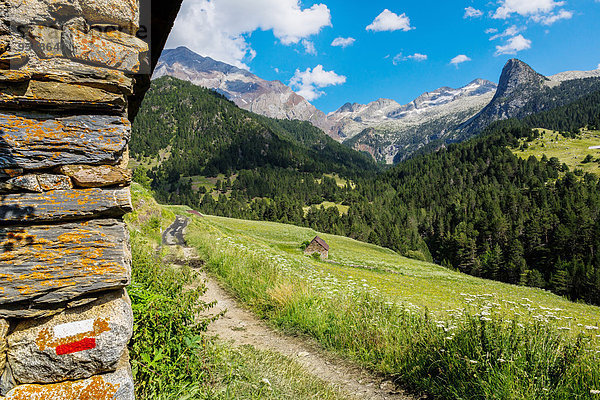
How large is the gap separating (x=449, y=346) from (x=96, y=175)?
19.9ft

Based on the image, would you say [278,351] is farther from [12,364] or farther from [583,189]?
[583,189]

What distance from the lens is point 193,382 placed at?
4.47 metres

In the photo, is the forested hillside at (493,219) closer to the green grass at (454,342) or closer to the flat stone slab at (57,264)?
the green grass at (454,342)

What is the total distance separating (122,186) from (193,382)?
3.07 m

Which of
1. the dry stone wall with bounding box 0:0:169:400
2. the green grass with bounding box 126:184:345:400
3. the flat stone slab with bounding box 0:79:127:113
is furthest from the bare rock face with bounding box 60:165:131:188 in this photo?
the green grass with bounding box 126:184:345:400

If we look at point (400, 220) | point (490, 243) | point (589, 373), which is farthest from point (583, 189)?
point (589, 373)

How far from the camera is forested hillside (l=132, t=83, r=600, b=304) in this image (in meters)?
96.9

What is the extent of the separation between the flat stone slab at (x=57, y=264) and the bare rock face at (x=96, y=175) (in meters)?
0.43

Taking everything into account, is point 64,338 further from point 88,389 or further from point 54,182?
point 54,182

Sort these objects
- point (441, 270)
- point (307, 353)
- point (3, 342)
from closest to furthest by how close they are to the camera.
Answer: point (3, 342) → point (307, 353) → point (441, 270)

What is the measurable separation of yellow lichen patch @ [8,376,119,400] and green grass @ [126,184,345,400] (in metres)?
0.84

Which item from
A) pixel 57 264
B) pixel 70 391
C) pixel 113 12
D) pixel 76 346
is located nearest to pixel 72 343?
pixel 76 346

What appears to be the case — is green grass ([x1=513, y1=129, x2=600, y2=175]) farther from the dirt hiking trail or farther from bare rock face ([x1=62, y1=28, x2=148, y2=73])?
bare rock face ([x1=62, y1=28, x2=148, y2=73])

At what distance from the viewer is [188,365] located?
4.62m
